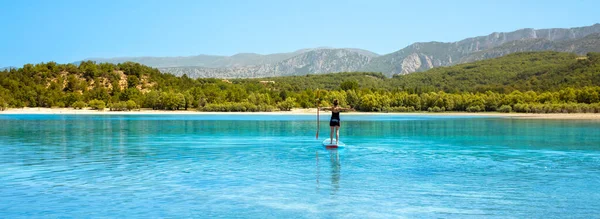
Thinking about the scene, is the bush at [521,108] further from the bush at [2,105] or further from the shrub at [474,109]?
the bush at [2,105]

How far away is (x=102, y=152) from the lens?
24.3 m

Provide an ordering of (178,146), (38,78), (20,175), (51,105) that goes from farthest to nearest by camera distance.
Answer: (38,78) < (51,105) < (178,146) < (20,175)

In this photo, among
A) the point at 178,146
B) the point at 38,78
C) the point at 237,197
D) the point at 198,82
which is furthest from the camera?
Answer: the point at 198,82

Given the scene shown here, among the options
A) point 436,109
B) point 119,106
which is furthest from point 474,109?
point 119,106

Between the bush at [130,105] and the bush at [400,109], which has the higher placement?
the bush at [130,105]

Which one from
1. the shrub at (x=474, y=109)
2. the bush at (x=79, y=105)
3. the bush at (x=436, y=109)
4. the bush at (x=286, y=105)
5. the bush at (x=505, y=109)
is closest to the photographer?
the bush at (x=505, y=109)

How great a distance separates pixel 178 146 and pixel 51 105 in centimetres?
10095

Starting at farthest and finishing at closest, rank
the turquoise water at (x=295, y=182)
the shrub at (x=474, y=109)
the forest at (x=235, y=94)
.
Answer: the shrub at (x=474, y=109)
the forest at (x=235, y=94)
the turquoise water at (x=295, y=182)

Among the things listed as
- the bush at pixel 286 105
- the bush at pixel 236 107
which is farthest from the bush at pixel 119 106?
the bush at pixel 286 105

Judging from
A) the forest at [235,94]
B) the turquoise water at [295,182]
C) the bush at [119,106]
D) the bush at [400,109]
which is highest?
the forest at [235,94]

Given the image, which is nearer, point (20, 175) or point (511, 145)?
point (20, 175)

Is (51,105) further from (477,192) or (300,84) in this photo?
(477,192)

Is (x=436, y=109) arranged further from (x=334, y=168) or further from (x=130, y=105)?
(x=334, y=168)

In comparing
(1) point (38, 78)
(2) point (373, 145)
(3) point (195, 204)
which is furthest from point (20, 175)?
(1) point (38, 78)
